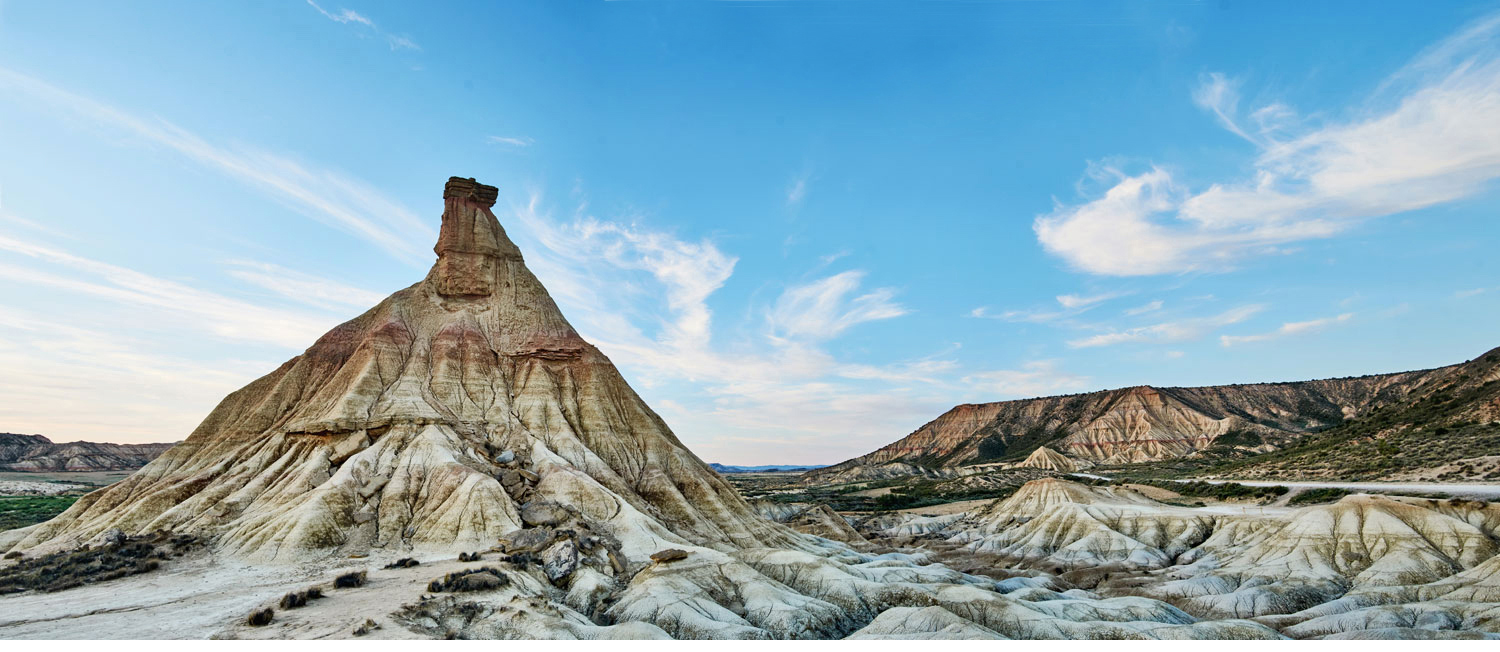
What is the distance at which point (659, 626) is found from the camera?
26.3 metres

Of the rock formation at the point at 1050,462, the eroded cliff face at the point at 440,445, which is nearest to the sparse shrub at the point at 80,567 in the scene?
the eroded cliff face at the point at 440,445

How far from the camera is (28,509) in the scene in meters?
79.8

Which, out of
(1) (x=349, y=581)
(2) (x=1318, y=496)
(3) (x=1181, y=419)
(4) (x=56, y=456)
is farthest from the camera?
(4) (x=56, y=456)

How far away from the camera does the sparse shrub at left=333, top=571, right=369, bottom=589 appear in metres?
30.4

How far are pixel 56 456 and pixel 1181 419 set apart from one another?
29090 cm

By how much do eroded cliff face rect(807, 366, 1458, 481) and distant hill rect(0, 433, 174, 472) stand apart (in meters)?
198

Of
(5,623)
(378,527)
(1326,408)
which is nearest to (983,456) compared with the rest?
(1326,408)

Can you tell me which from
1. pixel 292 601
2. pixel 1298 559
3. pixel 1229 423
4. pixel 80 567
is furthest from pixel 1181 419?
pixel 80 567

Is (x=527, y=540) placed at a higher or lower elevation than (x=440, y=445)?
lower

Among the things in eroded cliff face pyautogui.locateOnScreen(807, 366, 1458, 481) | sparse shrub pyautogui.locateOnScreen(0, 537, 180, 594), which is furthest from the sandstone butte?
eroded cliff face pyautogui.locateOnScreen(807, 366, 1458, 481)

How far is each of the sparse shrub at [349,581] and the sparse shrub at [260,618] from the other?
6544 mm

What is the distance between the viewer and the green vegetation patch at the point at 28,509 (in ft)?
217

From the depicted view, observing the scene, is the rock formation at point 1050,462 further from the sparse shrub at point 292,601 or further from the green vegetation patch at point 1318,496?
the sparse shrub at point 292,601

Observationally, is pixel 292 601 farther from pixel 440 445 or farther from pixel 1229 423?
pixel 1229 423
